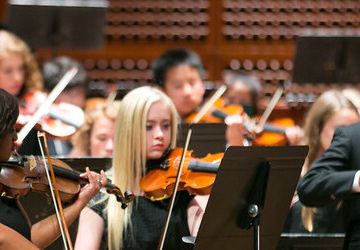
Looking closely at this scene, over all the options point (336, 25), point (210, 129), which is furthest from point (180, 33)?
point (210, 129)

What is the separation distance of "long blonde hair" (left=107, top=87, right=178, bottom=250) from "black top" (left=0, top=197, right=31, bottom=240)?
0.81m

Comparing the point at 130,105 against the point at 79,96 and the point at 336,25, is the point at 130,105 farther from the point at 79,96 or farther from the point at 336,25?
the point at 336,25

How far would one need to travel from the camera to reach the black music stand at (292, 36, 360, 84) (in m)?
6.06

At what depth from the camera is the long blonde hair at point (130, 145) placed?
4.02 metres

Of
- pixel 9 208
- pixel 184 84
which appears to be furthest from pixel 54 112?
pixel 9 208

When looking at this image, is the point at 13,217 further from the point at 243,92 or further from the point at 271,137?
the point at 243,92

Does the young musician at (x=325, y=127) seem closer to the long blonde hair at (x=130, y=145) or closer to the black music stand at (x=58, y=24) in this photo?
the long blonde hair at (x=130, y=145)

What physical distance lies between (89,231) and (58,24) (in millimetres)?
2926

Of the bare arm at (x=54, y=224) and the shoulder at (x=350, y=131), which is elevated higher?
the shoulder at (x=350, y=131)

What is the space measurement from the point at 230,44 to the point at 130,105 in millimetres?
Result: 4266

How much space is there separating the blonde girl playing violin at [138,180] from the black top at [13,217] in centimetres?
73

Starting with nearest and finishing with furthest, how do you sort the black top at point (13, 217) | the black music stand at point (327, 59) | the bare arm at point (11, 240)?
the bare arm at point (11, 240) → the black top at point (13, 217) → the black music stand at point (327, 59)

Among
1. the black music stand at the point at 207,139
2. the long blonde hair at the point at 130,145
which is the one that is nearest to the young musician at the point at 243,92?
the black music stand at the point at 207,139

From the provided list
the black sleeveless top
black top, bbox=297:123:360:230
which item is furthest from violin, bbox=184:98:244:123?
black top, bbox=297:123:360:230
